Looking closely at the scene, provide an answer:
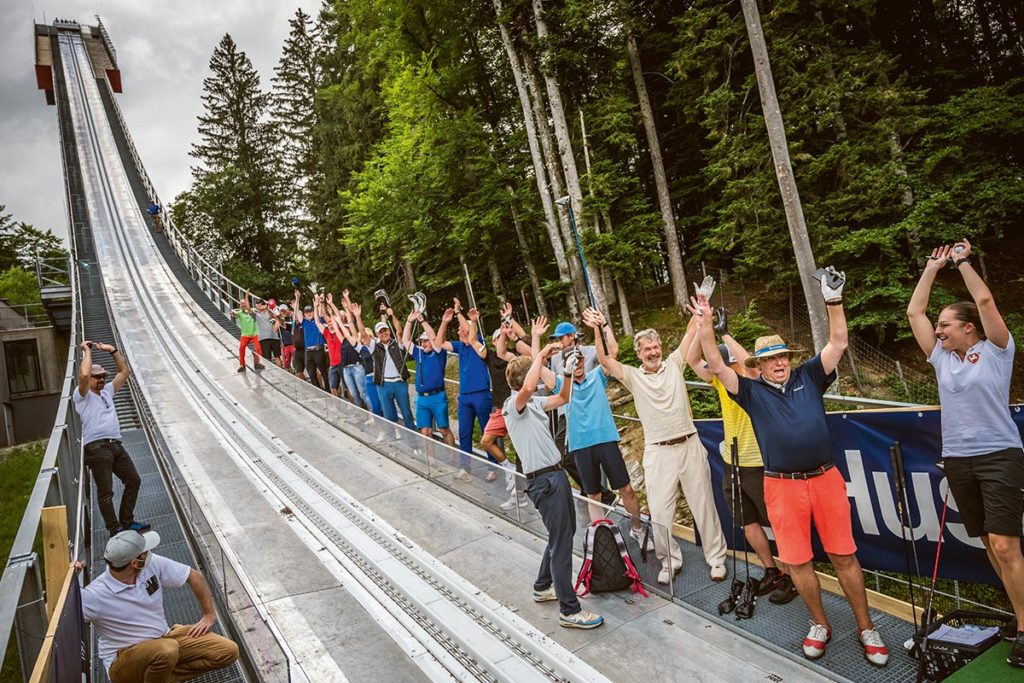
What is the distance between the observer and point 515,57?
54.2ft

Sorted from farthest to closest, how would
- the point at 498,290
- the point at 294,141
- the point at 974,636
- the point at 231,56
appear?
the point at 231,56 < the point at 294,141 < the point at 498,290 < the point at 974,636

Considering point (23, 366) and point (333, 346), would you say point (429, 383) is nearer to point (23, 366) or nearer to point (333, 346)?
point (333, 346)

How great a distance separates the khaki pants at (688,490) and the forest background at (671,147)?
8073 mm

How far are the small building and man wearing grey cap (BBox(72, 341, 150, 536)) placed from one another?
25.1m

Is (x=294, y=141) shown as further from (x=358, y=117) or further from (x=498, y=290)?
(x=498, y=290)

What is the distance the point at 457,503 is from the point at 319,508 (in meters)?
1.68

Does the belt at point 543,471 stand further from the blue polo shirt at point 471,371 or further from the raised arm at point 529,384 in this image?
the blue polo shirt at point 471,371

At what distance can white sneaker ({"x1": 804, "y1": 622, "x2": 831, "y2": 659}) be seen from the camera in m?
3.90

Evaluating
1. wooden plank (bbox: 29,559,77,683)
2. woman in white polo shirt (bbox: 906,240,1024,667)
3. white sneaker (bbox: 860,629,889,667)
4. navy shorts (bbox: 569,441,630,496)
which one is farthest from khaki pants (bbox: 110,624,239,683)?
woman in white polo shirt (bbox: 906,240,1024,667)

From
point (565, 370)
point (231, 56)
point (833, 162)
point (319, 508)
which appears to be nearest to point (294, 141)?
point (231, 56)

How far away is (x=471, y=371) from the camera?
8062 mm

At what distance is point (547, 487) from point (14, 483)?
22096 millimetres

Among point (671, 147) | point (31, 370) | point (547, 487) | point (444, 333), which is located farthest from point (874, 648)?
point (31, 370)

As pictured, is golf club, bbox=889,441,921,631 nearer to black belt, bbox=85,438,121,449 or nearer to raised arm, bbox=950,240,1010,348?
raised arm, bbox=950,240,1010,348
